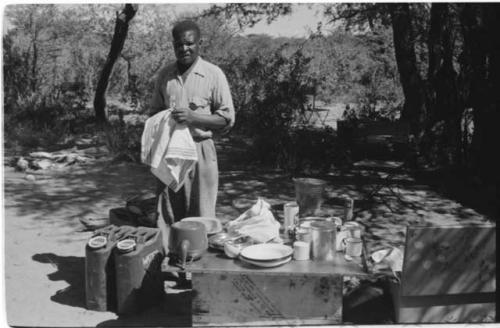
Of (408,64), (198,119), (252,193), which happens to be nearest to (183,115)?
(198,119)

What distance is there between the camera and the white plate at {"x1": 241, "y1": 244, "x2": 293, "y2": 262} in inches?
107

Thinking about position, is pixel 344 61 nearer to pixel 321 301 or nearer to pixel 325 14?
pixel 325 14

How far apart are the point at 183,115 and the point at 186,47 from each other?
43 centimetres

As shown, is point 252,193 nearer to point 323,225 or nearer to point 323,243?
point 323,225

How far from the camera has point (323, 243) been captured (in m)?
2.81

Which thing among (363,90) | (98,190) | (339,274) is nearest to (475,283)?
(339,274)

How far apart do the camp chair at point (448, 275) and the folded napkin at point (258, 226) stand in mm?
731

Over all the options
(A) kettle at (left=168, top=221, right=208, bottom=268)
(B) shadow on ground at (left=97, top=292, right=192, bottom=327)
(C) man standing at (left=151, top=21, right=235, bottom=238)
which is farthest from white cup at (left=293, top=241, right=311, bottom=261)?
(C) man standing at (left=151, top=21, right=235, bottom=238)

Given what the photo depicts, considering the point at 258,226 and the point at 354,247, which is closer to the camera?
the point at 354,247

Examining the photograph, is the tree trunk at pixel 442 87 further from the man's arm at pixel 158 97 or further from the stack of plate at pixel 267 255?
the stack of plate at pixel 267 255

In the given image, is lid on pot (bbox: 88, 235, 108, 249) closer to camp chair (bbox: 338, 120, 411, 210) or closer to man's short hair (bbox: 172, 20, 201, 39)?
man's short hair (bbox: 172, 20, 201, 39)

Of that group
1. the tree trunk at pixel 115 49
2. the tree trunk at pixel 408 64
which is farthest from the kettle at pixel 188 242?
the tree trunk at pixel 115 49

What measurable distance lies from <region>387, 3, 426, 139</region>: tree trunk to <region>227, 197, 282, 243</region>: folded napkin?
5.98 meters

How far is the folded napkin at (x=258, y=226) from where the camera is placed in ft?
9.76
